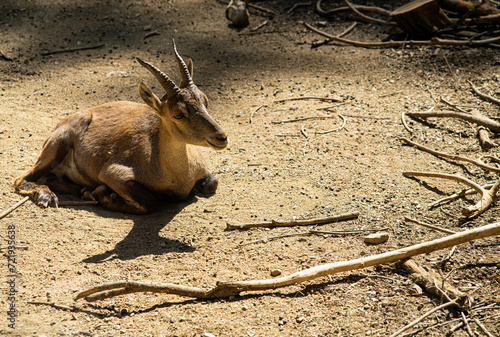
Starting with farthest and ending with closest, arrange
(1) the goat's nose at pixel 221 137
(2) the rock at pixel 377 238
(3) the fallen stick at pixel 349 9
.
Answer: (3) the fallen stick at pixel 349 9
(1) the goat's nose at pixel 221 137
(2) the rock at pixel 377 238

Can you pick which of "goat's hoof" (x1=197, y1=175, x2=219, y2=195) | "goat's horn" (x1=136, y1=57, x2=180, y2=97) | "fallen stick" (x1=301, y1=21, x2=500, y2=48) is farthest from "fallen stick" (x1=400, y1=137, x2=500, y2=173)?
"goat's horn" (x1=136, y1=57, x2=180, y2=97)

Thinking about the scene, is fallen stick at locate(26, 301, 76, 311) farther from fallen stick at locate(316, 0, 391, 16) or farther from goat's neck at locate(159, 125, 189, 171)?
fallen stick at locate(316, 0, 391, 16)

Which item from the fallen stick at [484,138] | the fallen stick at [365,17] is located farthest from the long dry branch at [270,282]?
the fallen stick at [365,17]

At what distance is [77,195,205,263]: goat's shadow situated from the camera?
161 inches

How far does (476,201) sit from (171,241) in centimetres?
285

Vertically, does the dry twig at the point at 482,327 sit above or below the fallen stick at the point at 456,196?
above

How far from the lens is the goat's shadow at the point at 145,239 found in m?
4.09

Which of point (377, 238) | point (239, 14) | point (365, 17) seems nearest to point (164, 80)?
point (377, 238)

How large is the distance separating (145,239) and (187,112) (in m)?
1.22

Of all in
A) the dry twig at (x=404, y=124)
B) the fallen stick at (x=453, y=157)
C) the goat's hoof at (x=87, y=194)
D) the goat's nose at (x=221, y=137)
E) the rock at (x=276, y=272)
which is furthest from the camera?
the dry twig at (x=404, y=124)

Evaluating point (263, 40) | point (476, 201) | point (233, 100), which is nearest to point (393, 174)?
point (476, 201)

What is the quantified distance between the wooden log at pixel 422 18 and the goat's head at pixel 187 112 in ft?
15.3

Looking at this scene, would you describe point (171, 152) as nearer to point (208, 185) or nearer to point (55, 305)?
point (208, 185)

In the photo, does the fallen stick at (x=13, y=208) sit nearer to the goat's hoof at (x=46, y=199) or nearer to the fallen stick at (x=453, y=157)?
the goat's hoof at (x=46, y=199)
